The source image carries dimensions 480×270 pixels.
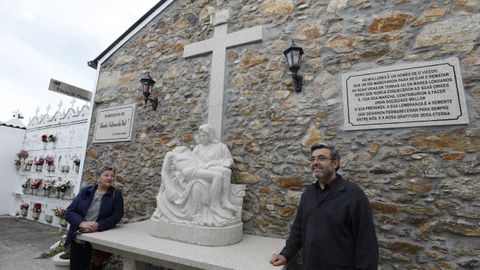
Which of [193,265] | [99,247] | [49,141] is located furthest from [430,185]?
[49,141]

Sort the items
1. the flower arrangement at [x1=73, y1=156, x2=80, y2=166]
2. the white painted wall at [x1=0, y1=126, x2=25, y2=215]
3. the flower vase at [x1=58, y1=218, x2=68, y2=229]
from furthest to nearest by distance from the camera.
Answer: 1. the white painted wall at [x1=0, y1=126, x2=25, y2=215]
2. the flower arrangement at [x1=73, y1=156, x2=80, y2=166]
3. the flower vase at [x1=58, y1=218, x2=68, y2=229]

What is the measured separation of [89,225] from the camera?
266cm

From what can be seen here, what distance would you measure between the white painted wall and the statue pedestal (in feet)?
26.9

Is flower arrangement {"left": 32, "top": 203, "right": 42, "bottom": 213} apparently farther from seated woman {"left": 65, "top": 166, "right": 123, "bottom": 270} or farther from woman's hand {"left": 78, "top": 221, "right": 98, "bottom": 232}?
woman's hand {"left": 78, "top": 221, "right": 98, "bottom": 232}

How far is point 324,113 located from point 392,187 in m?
1.00

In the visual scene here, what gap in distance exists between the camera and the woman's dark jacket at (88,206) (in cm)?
269

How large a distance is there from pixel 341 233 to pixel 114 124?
13.4 ft

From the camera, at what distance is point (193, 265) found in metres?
1.98

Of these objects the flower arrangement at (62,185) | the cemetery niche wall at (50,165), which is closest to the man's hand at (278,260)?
the cemetery niche wall at (50,165)

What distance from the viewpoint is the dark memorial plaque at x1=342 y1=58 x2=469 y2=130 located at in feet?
7.58

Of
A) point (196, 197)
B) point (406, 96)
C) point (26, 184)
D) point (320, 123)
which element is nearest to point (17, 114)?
point (26, 184)

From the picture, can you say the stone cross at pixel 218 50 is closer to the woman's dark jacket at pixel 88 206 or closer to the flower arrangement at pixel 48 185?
the woman's dark jacket at pixel 88 206

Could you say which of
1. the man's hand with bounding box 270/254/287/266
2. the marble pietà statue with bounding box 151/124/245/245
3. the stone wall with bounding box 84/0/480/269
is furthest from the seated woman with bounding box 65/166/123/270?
the man's hand with bounding box 270/254/287/266

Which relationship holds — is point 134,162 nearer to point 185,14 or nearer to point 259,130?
point 259,130
